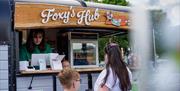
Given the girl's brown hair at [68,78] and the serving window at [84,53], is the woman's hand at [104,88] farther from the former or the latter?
the serving window at [84,53]

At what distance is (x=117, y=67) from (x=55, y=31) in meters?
2.89

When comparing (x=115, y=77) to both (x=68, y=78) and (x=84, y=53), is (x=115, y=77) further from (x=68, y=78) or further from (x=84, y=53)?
(x=84, y=53)

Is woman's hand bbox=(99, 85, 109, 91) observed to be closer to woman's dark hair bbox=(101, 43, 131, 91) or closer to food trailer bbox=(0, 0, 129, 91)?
woman's dark hair bbox=(101, 43, 131, 91)

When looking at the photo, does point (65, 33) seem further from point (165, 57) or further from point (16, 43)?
point (165, 57)

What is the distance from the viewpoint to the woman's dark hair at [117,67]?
3.41 m

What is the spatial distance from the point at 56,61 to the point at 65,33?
700 mm

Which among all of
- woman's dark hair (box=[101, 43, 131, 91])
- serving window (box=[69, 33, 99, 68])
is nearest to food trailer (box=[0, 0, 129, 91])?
serving window (box=[69, 33, 99, 68])

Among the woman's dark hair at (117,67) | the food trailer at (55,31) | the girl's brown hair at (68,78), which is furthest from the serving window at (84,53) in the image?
the girl's brown hair at (68,78)

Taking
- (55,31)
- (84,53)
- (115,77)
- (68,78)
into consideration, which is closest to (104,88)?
(115,77)

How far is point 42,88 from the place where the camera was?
5051mm

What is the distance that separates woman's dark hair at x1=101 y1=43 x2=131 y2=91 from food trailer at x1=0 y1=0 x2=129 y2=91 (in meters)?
1.73

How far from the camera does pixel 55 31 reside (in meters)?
6.20

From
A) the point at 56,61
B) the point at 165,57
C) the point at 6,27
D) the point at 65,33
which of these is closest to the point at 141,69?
the point at 165,57

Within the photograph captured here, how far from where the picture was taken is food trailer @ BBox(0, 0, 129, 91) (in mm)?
4840
